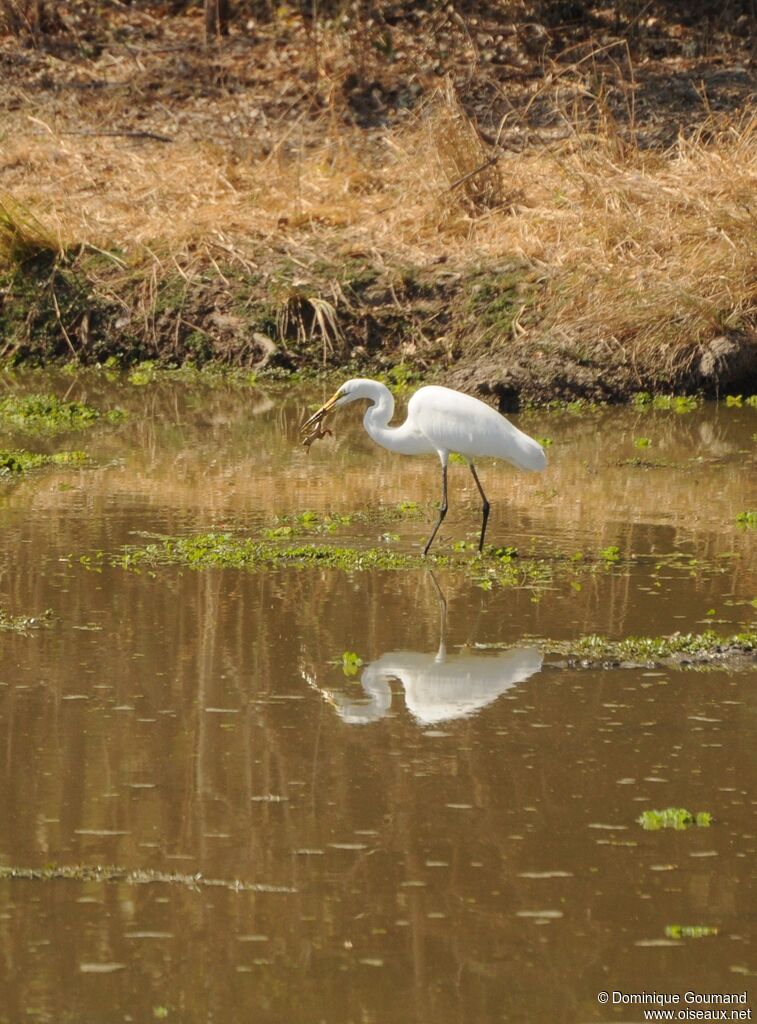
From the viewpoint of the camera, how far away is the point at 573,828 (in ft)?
15.7

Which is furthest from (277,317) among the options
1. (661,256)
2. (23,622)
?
(23,622)

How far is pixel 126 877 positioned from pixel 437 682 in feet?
6.45

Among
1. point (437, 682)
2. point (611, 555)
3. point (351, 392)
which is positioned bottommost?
point (437, 682)

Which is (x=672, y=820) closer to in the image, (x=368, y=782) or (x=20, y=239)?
(x=368, y=782)

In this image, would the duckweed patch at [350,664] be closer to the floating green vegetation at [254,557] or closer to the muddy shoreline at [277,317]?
the floating green vegetation at [254,557]

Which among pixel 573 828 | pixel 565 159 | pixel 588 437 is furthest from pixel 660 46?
pixel 573 828

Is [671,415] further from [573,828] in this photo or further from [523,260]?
[573,828]

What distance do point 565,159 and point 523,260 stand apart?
1.94 m

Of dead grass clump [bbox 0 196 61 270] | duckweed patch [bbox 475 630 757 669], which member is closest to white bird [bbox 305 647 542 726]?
duckweed patch [bbox 475 630 757 669]

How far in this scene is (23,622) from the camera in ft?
22.3

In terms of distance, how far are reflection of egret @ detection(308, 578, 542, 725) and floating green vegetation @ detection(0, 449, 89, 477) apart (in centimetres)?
439

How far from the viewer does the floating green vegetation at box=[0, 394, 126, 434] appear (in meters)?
11.9

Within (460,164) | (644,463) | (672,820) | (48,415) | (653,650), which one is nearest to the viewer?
(672,820)

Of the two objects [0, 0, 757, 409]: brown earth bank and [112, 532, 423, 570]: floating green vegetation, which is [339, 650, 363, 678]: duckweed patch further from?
[0, 0, 757, 409]: brown earth bank
